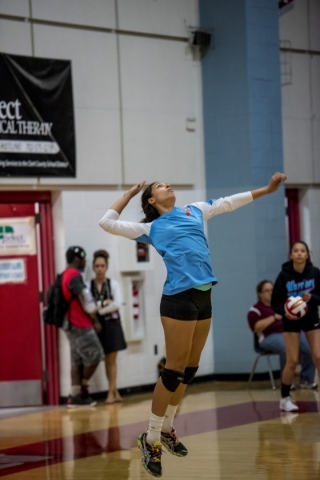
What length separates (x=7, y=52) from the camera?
9.32m

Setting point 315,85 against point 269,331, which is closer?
point 269,331

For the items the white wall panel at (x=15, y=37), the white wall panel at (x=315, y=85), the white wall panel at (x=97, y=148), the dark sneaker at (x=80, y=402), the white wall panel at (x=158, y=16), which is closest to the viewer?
the white wall panel at (x=15, y=37)

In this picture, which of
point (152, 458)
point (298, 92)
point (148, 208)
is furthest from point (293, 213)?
point (152, 458)

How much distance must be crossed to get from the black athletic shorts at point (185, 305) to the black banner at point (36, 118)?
439 cm

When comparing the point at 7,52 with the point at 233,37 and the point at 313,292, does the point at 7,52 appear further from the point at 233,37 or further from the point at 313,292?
the point at 313,292

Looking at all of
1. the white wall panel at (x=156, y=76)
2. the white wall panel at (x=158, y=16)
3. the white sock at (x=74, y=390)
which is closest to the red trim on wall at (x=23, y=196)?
the white wall panel at (x=156, y=76)

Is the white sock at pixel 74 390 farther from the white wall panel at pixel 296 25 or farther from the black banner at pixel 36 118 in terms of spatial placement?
the white wall panel at pixel 296 25

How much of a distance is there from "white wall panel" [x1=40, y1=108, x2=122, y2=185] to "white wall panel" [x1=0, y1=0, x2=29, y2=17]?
48.0 inches

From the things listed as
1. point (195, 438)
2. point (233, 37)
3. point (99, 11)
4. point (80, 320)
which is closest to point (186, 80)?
point (233, 37)

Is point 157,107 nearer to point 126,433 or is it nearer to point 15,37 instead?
point 15,37

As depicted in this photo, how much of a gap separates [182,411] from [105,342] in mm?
1429

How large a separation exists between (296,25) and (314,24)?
37 centimetres

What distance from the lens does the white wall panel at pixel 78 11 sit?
31.4 feet

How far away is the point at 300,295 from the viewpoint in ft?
26.5
